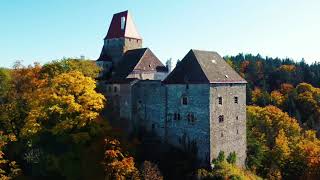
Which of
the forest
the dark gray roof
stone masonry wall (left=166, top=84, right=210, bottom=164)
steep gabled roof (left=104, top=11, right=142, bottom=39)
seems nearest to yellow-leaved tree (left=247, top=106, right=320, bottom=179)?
the forest

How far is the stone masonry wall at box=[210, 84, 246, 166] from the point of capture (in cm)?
4050

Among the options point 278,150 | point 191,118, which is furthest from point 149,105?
point 278,150

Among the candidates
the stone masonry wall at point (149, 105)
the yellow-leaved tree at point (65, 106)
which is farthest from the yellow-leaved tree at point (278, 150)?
the yellow-leaved tree at point (65, 106)

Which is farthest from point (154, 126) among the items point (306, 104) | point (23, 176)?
point (306, 104)

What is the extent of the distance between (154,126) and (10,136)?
15.7 metres

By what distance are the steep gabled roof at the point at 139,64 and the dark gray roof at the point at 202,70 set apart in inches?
214

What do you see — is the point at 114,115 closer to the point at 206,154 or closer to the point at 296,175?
the point at 206,154

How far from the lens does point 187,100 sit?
41.8 m

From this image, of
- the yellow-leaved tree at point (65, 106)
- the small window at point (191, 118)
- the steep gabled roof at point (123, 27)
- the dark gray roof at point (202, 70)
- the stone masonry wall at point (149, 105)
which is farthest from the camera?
the steep gabled roof at point (123, 27)

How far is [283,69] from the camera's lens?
119m

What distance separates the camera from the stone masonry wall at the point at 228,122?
1594 inches

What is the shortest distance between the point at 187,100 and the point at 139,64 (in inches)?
352

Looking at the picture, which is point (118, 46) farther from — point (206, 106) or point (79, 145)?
point (206, 106)

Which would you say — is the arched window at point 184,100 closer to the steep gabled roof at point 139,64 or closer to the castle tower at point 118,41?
the steep gabled roof at point 139,64
